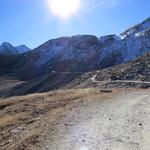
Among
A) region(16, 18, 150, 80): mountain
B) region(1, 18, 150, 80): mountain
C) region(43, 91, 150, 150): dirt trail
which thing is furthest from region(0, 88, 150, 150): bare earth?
region(16, 18, 150, 80): mountain

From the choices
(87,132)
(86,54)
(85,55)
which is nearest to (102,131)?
(87,132)

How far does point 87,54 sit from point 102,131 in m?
149

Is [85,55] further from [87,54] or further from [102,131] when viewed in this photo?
[102,131]

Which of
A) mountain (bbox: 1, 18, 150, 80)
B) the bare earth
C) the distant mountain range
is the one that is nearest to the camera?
the bare earth

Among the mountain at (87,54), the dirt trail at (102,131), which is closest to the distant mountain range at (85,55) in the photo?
the mountain at (87,54)

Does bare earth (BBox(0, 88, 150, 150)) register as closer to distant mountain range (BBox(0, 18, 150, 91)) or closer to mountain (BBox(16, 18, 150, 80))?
distant mountain range (BBox(0, 18, 150, 91))

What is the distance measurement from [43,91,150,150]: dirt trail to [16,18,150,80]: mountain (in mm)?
123194

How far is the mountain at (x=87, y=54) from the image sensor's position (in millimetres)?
150875

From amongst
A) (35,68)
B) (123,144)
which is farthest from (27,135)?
(35,68)

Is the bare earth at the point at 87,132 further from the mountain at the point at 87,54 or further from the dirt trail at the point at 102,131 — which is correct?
the mountain at the point at 87,54

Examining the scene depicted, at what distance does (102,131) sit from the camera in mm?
15555

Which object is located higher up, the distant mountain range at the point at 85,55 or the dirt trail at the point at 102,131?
the distant mountain range at the point at 85,55

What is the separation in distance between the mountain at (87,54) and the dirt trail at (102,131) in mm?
123194

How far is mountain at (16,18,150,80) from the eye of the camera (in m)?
151
